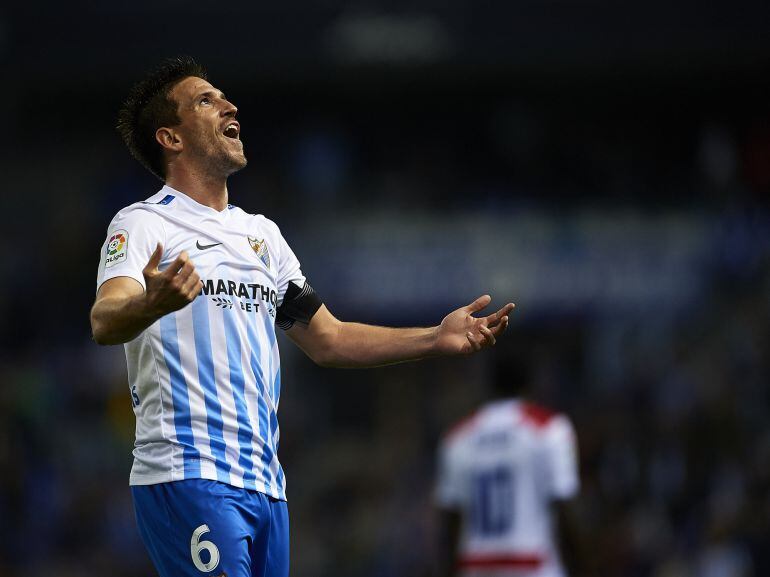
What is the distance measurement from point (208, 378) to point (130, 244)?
0.48 m

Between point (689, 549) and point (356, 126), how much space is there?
26.4ft

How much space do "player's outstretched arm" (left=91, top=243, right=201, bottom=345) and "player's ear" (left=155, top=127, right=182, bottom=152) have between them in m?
0.85

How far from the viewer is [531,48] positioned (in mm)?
16031

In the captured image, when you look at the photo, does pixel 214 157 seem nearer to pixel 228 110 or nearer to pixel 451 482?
pixel 228 110

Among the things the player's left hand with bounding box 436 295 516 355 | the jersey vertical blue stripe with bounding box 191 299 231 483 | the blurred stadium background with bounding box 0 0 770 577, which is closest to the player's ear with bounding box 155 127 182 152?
the jersey vertical blue stripe with bounding box 191 299 231 483

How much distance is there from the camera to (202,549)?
396 centimetres

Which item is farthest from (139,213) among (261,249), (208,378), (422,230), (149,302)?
(422,230)

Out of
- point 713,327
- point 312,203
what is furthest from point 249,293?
point 312,203

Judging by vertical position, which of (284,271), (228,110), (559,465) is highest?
(228,110)

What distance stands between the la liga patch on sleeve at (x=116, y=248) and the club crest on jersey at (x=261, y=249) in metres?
0.49

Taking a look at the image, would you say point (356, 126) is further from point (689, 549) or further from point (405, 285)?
point (689, 549)

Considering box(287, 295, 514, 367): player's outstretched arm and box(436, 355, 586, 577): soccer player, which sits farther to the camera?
box(436, 355, 586, 577): soccer player

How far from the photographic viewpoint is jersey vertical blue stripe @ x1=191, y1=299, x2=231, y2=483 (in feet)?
13.3

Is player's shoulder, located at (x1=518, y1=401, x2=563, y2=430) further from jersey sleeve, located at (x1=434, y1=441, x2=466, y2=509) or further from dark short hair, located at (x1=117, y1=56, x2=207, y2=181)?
dark short hair, located at (x1=117, y1=56, x2=207, y2=181)
